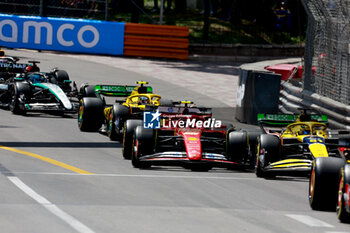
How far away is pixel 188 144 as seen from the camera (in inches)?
547

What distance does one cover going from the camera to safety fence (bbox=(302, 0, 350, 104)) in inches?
754

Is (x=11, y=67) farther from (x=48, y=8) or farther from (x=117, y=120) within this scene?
(x=48, y=8)

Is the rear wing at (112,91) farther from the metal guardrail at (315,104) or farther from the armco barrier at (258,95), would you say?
the metal guardrail at (315,104)

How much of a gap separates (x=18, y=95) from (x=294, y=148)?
7.57 m

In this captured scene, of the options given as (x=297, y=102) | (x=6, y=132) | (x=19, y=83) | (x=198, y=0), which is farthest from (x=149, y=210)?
(x=198, y=0)

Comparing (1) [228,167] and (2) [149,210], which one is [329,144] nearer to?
(1) [228,167]

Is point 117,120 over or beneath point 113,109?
beneath

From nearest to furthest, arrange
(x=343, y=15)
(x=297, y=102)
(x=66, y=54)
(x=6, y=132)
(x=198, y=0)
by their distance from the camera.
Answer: (x=6, y=132)
(x=343, y=15)
(x=297, y=102)
(x=66, y=54)
(x=198, y=0)

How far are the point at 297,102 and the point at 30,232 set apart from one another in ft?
45.8

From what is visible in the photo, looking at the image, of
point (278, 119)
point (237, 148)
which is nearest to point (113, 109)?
point (278, 119)

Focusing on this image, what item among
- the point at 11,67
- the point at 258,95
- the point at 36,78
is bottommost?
the point at 258,95

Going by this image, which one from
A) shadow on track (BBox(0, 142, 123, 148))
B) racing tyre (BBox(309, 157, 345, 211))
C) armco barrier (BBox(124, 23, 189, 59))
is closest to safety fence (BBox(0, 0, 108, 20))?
armco barrier (BBox(124, 23, 189, 59))

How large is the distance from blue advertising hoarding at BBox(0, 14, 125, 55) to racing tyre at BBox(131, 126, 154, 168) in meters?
19.3

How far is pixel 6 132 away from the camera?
17.1 metres
